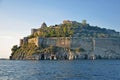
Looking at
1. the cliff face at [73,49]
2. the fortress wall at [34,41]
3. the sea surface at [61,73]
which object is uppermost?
the fortress wall at [34,41]

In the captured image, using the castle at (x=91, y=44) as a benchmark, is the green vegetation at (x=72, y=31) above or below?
above

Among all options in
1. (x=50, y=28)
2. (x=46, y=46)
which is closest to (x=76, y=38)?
(x=46, y=46)

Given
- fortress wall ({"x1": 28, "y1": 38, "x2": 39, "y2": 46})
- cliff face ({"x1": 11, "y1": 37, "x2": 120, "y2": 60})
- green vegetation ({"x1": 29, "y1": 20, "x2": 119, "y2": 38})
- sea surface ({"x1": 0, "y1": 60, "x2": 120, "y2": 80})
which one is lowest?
sea surface ({"x1": 0, "y1": 60, "x2": 120, "y2": 80})

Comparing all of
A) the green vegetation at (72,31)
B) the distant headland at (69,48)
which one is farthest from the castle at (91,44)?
the green vegetation at (72,31)

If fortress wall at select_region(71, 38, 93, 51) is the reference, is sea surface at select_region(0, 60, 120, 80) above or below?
below

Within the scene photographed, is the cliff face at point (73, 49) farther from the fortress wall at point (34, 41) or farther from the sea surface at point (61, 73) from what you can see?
the sea surface at point (61, 73)

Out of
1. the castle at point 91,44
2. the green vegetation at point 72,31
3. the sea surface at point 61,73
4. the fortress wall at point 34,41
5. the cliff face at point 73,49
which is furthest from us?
the green vegetation at point 72,31

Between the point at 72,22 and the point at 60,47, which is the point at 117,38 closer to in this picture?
the point at 60,47

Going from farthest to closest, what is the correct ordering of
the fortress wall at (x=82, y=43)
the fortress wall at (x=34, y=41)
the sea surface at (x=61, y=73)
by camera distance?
1. the fortress wall at (x=34, y=41)
2. the fortress wall at (x=82, y=43)
3. the sea surface at (x=61, y=73)

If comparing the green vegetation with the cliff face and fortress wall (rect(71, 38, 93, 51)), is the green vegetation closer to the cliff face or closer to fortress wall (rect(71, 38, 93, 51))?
fortress wall (rect(71, 38, 93, 51))

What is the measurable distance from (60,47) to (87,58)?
1160 cm

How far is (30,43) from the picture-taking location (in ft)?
514

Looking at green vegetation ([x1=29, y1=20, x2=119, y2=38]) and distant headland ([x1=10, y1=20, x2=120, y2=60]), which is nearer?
distant headland ([x1=10, y1=20, x2=120, y2=60])

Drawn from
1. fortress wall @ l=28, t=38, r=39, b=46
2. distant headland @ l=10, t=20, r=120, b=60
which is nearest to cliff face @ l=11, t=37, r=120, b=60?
distant headland @ l=10, t=20, r=120, b=60
